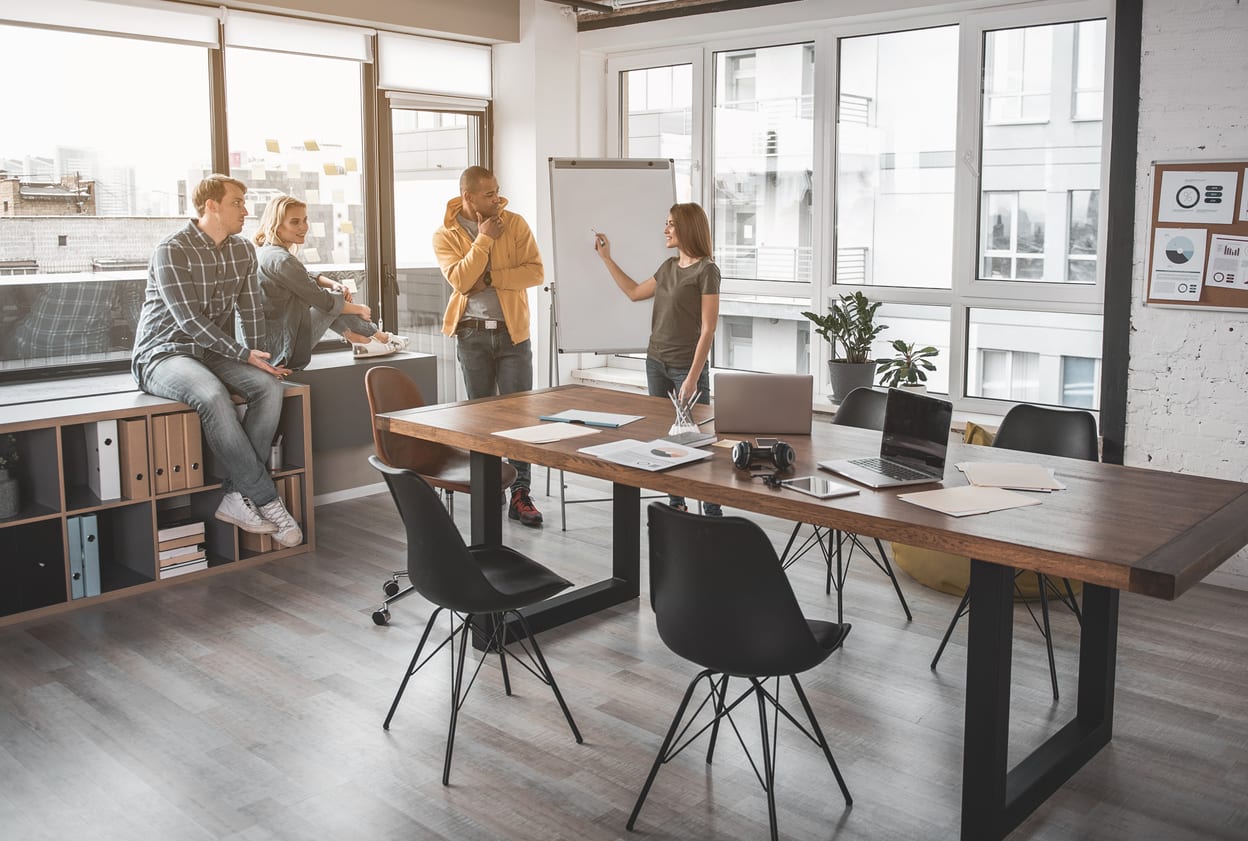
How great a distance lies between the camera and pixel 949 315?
6.14 metres

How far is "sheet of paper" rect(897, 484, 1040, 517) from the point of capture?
288cm

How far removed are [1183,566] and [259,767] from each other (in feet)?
8.18

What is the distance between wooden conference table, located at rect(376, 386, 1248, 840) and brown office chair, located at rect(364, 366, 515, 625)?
684 millimetres

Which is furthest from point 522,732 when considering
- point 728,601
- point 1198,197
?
point 1198,197

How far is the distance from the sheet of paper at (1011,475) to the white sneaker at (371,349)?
386 centimetres

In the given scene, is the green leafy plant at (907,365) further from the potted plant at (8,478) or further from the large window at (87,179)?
the potted plant at (8,478)

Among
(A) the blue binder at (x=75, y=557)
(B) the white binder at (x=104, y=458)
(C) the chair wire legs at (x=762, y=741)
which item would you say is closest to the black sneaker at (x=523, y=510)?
(B) the white binder at (x=104, y=458)

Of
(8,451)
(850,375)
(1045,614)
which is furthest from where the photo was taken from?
(850,375)

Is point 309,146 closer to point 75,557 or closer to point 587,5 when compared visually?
point 587,5

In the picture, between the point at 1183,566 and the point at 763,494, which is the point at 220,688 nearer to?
the point at 763,494

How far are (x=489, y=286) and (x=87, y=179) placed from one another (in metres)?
2.00

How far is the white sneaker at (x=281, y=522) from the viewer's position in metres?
5.20

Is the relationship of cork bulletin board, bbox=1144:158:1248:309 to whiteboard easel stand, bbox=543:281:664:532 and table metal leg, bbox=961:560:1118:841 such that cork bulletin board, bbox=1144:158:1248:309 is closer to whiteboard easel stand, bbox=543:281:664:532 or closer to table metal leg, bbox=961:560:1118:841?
table metal leg, bbox=961:560:1118:841

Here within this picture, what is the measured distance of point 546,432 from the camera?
3938 millimetres
